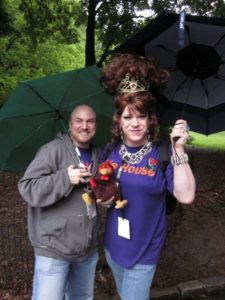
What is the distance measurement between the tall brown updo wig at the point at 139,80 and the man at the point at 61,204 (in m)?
0.24

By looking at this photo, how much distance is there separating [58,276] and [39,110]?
1113mm

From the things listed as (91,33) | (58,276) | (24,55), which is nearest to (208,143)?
(24,55)

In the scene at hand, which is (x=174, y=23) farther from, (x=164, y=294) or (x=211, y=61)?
(x=164, y=294)

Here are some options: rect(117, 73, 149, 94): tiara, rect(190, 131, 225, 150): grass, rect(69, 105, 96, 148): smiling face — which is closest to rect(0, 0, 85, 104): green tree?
rect(190, 131, 225, 150): grass

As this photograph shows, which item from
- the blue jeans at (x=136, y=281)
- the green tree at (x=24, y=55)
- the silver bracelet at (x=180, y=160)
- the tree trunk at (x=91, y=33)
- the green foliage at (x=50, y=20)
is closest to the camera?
the silver bracelet at (x=180, y=160)

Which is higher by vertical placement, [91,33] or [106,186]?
[91,33]

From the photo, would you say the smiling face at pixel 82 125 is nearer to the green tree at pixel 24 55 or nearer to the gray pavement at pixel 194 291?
the gray pavement at pixel 194 291

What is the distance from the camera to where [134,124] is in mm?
2326

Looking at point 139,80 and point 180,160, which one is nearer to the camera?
point 180,160

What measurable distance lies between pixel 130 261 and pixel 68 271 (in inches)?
17.9

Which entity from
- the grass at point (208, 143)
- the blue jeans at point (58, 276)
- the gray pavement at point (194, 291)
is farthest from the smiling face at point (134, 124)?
the grass at point (208, 143)

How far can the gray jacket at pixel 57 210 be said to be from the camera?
2355 mm

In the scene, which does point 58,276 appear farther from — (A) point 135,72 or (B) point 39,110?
(A) point 135,72

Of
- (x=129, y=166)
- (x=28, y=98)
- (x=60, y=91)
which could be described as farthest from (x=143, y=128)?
(x=28, y=98)
